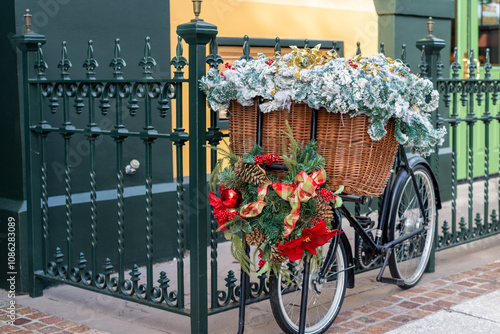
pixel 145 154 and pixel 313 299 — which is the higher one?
pixel 145 154

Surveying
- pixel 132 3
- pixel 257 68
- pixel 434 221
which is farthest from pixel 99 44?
pixel 434 221

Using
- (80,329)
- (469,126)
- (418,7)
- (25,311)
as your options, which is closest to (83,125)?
(25,311)

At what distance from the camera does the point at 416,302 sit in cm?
488

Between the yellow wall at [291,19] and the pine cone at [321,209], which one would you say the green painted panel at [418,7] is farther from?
the pine cone at [321,209]

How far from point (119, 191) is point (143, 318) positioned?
2.77 ft

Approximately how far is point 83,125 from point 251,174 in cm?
215

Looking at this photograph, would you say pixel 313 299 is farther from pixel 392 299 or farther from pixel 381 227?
pixel 392 299

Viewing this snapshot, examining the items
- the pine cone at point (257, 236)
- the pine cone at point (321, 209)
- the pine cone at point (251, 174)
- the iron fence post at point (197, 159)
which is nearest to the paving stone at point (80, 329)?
the iron fence post at point (197, 159)

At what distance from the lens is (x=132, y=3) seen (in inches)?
223

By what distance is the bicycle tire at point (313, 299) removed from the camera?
13.0 ft

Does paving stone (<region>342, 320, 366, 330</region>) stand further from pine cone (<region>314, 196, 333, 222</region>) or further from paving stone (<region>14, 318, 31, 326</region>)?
paving stone (<region>14, 318, 31, 326</region>)

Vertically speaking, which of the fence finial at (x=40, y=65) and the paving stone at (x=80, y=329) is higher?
the fence finial at (x=40, y=65)

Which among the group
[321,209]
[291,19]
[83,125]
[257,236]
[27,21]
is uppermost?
[291,19]

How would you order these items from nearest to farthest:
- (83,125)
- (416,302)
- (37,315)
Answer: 1. (37,315)
2. (416,302)
3. (83,125)
